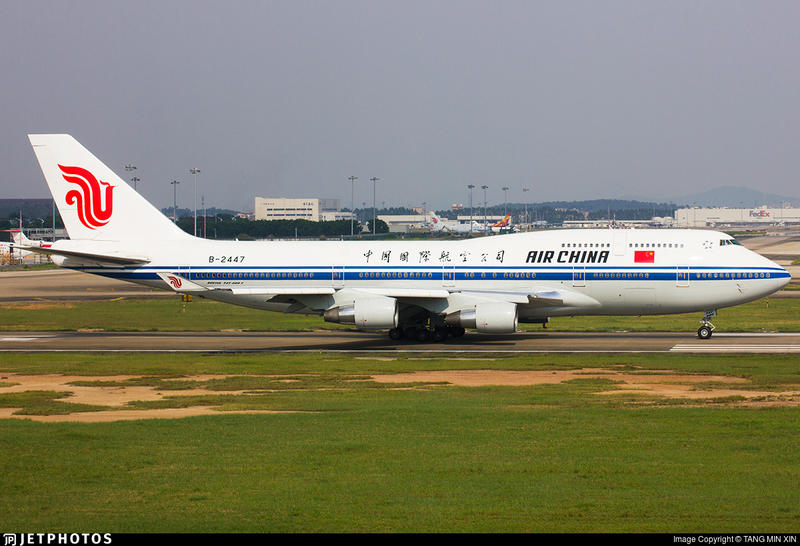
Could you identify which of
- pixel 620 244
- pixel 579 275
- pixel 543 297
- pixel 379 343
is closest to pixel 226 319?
pixel 379 343

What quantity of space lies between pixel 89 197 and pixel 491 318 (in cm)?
2071

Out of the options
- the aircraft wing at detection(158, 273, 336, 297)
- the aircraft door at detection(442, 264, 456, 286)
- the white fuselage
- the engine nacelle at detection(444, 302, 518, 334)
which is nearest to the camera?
the engine nacelle at detection(444, 302, 518, 334)

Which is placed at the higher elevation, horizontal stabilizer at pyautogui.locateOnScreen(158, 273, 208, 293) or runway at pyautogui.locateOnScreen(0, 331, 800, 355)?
horizontal stabilizer at pyautogui.locateOnScreen(158, 273, 208, 293)

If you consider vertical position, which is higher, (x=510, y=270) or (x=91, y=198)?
(x=91, y=198)

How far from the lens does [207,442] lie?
18.5 metres

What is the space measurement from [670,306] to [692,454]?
80.4 ft

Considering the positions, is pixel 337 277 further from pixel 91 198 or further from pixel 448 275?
pixel 91 198

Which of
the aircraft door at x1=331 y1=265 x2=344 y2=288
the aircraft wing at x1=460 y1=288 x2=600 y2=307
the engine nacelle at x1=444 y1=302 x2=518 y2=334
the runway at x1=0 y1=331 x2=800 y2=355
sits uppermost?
the aircraft door at x1=331 y1=265 x2=344 y2=288

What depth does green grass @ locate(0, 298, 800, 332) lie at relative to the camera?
47250 millimetres

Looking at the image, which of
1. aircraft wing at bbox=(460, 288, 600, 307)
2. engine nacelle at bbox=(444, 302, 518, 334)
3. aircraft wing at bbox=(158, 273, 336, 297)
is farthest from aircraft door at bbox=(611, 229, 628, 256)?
aircraft wing at bbox=(158, 273, 336, 297)

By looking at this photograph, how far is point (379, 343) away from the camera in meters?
41.2

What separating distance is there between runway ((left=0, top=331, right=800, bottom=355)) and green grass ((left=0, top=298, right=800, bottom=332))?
113 inches

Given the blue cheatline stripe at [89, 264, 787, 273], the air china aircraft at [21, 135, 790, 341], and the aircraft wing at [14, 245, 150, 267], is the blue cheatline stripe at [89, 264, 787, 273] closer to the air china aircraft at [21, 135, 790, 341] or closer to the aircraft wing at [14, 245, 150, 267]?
the air china aircraft at [21, 135, 790, 341]

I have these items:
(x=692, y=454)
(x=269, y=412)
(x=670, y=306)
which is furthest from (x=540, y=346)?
(x=692, y=454)
